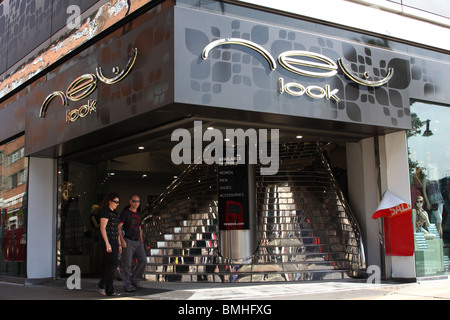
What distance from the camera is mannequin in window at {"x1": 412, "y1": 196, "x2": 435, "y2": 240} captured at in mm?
9914

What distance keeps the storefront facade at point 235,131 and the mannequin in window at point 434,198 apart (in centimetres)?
19

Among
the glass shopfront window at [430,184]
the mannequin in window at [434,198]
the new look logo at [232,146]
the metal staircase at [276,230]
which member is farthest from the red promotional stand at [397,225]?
the new look logo at [232,146]

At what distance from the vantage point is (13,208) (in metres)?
13.0

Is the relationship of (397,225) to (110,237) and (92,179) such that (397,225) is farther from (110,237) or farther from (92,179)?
(92,179)

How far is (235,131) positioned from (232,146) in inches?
47.7

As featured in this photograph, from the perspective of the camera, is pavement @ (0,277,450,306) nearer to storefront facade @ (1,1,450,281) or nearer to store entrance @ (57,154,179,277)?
storefront facade @ (1,1,450,281)

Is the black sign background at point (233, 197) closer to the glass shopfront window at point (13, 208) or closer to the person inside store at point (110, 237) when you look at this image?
the person inside store at point (110, 237)

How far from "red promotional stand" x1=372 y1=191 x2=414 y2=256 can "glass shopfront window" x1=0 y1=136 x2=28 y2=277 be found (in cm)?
832

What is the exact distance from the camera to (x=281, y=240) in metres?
10.8

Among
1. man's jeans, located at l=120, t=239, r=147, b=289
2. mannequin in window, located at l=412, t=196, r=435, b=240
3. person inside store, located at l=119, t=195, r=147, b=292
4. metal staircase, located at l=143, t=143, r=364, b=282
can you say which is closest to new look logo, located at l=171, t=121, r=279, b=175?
metal staircase, located at l=143, t=143, r=364, b=282

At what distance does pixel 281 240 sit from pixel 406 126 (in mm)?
3444

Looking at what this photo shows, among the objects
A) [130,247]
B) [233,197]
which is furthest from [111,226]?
[233,197]

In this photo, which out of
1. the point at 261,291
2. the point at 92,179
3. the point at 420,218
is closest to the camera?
the point at 261,291
